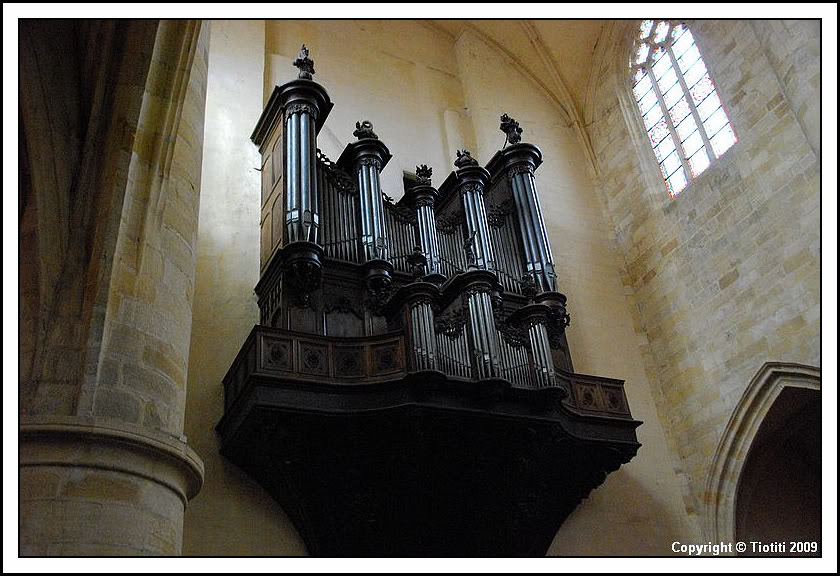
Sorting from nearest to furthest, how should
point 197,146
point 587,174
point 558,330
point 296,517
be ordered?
point 197,146 → point 296,517 → point 558,330 → point 587,174

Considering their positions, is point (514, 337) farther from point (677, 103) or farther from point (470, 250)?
point (677, 103)

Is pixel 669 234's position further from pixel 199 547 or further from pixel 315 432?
pixel 199 547

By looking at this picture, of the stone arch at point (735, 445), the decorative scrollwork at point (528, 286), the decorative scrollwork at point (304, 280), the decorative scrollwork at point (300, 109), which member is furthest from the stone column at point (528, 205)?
the decorative scrollwork at point (304, 280)

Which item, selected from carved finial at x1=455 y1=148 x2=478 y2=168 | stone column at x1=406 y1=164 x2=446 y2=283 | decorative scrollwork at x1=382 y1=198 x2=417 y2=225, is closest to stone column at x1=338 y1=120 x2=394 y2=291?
decorative scrollwork at x1=382 y1=198 x2=417 y2=225

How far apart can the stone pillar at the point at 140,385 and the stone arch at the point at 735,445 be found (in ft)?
29.0

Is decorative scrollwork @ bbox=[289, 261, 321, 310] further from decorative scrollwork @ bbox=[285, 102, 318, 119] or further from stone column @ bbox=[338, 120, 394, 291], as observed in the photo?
decorative scrollwork @ bbox=[285, 102, 318, 119]

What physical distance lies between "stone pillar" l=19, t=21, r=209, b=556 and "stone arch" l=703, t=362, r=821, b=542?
8.83 metres

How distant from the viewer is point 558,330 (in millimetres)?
11969

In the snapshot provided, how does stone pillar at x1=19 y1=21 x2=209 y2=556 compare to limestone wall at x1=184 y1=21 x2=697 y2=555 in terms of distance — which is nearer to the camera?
stone pillar at x1=19 y1=21 x2=209 y2=556

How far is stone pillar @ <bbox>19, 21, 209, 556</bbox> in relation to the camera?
441 cm

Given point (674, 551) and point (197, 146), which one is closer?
point (197, 146)

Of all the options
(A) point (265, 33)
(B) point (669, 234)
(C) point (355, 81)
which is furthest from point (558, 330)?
(A) point (265, 33)

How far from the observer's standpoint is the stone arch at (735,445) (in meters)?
11.4

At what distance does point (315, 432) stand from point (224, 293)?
306 centimetres
